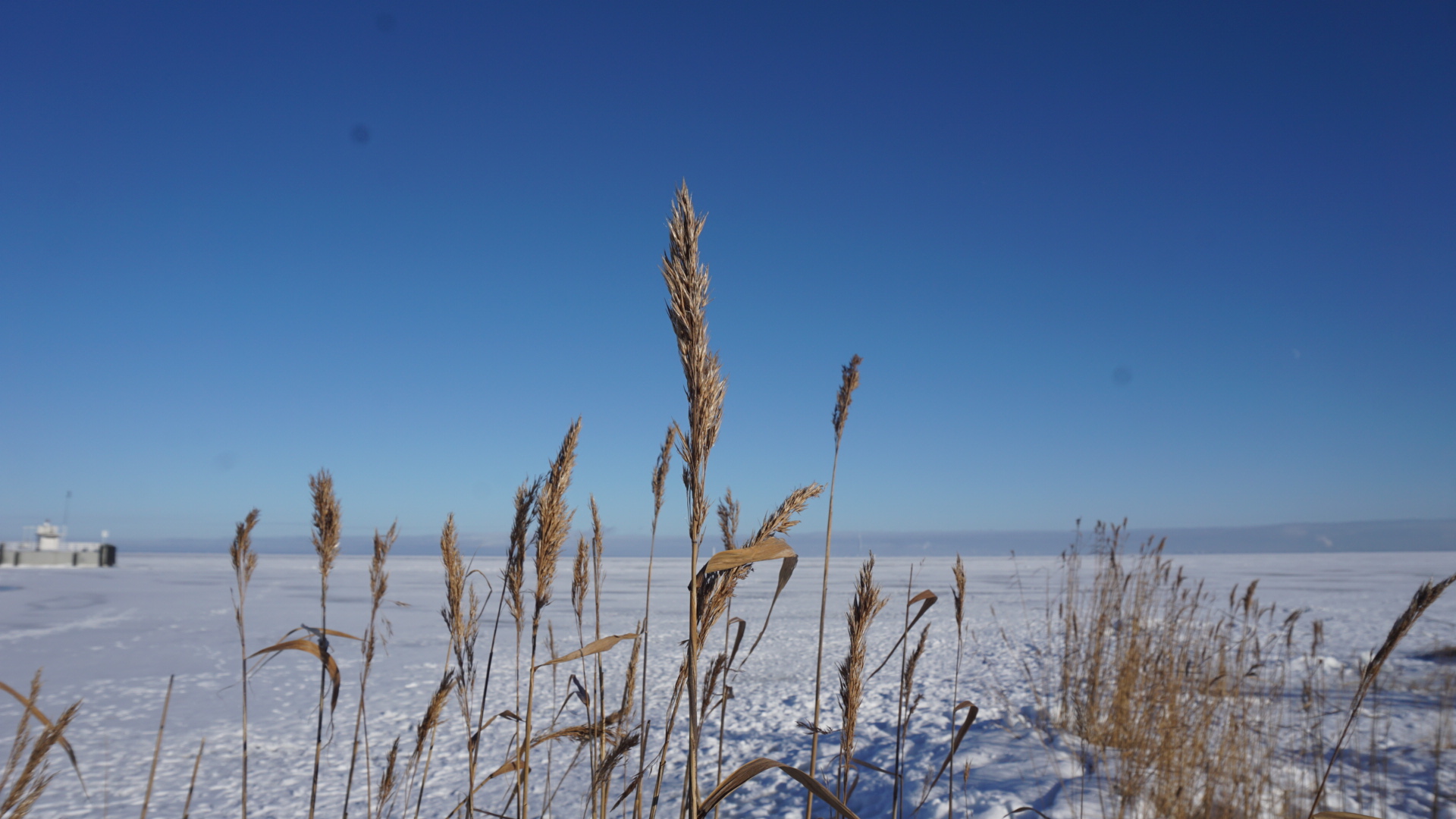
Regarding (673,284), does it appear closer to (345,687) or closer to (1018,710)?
(1018,710)

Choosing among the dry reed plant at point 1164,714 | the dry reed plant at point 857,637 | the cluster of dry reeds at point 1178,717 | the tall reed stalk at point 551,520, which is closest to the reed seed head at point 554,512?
the tall reed stalk at point 551,520

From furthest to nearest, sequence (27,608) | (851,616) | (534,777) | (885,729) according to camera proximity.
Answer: (27,608)
(885,729)
(534,777)
(851,616)

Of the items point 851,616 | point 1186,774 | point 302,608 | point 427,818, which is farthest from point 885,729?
point 302,608

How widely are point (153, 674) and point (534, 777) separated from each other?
23.3 ft

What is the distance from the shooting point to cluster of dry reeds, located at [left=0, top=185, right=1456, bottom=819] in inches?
47.3

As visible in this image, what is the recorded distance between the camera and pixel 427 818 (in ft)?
16.3

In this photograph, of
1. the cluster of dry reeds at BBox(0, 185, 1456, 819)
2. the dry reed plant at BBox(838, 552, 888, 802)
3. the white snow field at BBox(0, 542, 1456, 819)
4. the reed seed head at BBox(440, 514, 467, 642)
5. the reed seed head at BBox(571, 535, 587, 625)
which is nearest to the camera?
the cluster of dry reeds at BBox(0, 185, 1456, 819)

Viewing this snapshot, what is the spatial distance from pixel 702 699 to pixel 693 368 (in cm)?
83

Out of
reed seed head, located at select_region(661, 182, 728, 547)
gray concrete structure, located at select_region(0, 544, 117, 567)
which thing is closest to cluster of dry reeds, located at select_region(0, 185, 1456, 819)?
reed seed head, located at select_region(661, 182, 728, 547)

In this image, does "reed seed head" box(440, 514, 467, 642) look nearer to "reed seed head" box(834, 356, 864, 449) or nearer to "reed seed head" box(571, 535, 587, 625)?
"reed seed head" box(571, 535, 587, 625)

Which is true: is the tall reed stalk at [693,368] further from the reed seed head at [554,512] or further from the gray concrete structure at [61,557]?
the gray concrete structure at [61,557]

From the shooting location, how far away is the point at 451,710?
8.86 metres

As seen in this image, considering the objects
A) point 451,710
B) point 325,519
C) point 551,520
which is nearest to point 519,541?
point 551,520

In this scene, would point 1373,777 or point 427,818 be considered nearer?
point 1373,777
